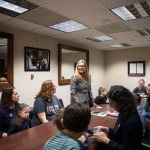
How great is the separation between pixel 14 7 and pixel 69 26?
48.2 inches

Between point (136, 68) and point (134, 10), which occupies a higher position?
point (134, 10)

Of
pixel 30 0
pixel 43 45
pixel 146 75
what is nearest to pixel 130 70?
pixel 146 75

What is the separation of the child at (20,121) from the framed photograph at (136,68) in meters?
4.86

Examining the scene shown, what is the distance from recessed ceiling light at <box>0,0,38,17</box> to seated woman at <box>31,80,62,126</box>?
113cm

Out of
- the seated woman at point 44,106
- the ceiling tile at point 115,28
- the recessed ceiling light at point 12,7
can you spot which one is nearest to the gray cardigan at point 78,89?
the seated woman at point 44,106

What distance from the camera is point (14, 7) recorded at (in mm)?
2475

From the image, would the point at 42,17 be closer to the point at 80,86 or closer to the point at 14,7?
the point at 14,7

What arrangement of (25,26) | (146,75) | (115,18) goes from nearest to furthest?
(115,18) → (25,26) → (146,75)

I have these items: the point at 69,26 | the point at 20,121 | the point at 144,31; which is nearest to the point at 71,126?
the point at 20,121

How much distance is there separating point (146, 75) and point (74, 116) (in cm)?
560

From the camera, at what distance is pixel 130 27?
11.6ft

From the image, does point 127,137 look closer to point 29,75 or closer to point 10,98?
point 10,98

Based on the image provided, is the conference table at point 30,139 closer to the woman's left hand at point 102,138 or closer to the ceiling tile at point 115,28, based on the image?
the woman's left hand at point 102,138

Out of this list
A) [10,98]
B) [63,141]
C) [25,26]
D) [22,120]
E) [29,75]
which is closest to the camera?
[63,141]
